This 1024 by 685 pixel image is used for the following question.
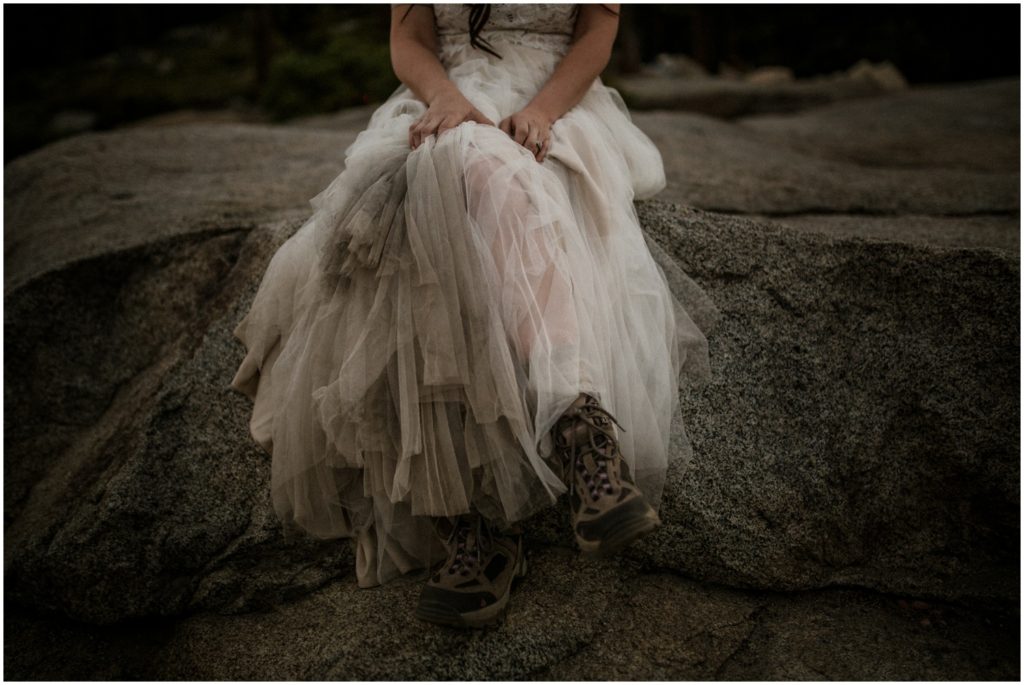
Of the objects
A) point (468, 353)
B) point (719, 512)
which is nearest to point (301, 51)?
point (468, 353)

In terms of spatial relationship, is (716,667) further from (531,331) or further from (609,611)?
(531,331)

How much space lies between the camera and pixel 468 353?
1807 mm

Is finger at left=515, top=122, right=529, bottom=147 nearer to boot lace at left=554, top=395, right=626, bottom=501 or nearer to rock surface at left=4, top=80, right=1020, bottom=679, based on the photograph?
rock surface at left=4, top=80, right=1020, bottom=679

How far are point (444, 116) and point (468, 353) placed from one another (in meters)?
0.73

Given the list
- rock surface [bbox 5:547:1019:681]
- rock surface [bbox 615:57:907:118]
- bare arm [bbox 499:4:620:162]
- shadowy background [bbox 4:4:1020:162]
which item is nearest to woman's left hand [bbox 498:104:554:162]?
bare arm [bbox 499:4:620:162]

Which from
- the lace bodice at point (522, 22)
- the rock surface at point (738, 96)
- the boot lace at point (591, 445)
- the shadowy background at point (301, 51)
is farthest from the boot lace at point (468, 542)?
the rock surface at point (738, 96)

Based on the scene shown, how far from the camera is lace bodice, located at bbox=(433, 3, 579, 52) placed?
248 cm

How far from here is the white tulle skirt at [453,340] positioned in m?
1.79

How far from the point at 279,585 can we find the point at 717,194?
2.59 m

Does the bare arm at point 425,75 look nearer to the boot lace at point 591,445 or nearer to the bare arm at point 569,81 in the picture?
the bare arm at point 569,81

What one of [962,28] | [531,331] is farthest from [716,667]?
[962,28]

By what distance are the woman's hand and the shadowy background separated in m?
5.65

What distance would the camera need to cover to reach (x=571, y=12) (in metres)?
2.50

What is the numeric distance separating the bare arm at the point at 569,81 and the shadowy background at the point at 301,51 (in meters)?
5.44
